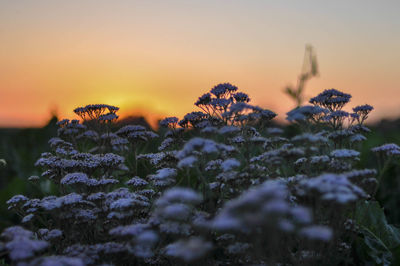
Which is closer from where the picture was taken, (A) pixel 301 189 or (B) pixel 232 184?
(A) pixel 301 189

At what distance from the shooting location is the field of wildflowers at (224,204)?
3172 mm

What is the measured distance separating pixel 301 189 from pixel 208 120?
200cm

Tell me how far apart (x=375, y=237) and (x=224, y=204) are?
9.00 ft

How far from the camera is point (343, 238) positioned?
555cm

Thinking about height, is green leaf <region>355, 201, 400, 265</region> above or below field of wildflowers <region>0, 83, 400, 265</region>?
below

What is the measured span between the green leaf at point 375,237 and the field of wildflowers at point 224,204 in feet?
0.06

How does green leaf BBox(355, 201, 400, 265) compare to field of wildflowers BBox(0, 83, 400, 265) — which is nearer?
field of wildflowers BBox(0, 83, 400, 265)

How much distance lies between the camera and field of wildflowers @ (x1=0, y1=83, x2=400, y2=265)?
3.17 m

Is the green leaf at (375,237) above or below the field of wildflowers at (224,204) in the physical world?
below

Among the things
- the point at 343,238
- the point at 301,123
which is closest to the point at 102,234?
the point at 301,123

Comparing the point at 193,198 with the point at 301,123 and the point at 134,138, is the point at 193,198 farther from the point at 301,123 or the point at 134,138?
the point at 134,138

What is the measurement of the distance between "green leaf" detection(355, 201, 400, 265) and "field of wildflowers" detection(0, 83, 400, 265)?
0.02 m

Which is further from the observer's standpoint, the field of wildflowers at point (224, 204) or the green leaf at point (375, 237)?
the green leaf at point (375, 237)

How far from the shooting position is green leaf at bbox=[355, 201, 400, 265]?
5477 millimetres
